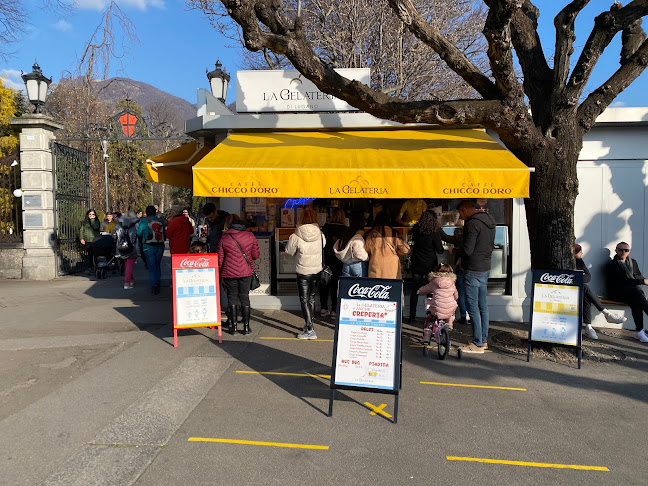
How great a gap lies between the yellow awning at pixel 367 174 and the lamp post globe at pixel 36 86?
784 centimetres

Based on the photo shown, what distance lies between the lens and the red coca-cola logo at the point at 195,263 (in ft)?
20.4

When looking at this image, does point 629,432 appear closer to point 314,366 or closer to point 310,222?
point 314,366

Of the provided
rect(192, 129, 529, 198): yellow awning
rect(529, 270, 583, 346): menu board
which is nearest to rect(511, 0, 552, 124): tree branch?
rect(192, 129, 529, 198): yellow awning

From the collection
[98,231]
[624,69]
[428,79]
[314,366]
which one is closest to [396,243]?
[314,366]

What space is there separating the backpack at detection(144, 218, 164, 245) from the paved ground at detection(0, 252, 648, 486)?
11.2ft

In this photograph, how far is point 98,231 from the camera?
1260cm

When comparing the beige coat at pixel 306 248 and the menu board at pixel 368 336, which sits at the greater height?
the beige coat at pixel 306 248

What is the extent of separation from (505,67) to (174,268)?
16.0ft

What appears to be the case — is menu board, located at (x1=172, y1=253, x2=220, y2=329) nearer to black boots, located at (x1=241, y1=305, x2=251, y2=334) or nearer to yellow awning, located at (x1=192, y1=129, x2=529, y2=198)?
black boots, located at (x1=241, y1=305, x2=251, y2=334)

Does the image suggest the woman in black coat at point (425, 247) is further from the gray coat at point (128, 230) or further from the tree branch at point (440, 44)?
the gray coat at point (128, 230)

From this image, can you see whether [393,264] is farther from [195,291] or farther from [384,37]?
[384,37]

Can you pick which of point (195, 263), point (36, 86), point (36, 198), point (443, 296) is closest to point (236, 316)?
point (195, 263)

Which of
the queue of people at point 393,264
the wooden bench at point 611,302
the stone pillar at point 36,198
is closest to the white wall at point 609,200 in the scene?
the wooden bench at point 611,302

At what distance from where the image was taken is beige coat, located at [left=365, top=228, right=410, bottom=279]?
6164mm
